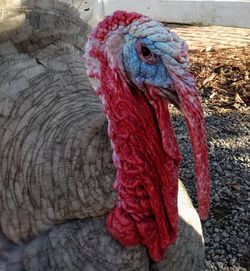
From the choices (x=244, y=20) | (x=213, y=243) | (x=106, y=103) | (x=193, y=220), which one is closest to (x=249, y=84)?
(x=244, y=20)

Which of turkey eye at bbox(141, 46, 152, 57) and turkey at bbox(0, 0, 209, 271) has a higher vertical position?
turkey eye at bbox(141, 46, 152, 57)

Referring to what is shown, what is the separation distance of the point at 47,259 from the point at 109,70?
61cm

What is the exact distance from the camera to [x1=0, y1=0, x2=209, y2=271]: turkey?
1.70 m

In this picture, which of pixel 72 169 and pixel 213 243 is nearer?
pixel 72 169

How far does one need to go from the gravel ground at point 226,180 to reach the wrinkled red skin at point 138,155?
1141mm

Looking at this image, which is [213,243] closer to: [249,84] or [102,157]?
[102,157]

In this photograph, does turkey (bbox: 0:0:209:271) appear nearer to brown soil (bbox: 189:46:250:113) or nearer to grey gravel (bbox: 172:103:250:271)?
grey gravel (bbox: 172:103:250:271)

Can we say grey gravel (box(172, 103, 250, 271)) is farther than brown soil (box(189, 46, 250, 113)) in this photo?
No

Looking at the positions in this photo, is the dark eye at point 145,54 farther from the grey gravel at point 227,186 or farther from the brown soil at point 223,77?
the brown soil at point 223,77

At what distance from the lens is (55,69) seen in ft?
7.03

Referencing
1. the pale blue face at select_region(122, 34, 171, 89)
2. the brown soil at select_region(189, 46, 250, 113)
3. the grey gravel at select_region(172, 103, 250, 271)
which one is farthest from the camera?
the brown soil at select_region(189, 46, 250, 113)

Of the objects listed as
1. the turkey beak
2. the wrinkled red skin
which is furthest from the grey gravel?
the turkey beak

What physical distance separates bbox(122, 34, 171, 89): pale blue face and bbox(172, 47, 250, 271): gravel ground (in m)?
1.44

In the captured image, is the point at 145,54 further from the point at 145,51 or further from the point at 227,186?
the point at 227,186
